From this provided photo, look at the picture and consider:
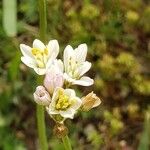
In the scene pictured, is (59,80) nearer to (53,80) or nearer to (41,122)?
(53,80)

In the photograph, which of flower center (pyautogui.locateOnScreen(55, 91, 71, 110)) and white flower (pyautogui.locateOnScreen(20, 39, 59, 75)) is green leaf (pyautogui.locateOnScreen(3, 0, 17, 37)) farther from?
flower center (pyautogui.locateOnScreen(55, 91, 71, 110))

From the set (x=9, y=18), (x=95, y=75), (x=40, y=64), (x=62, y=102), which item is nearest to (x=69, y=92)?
(x=62, y=102)

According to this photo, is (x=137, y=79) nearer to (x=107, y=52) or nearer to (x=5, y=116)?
(x=107, y=52)

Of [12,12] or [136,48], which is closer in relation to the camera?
[12,12]

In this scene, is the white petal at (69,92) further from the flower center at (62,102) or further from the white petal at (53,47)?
the white petal at (53,47)

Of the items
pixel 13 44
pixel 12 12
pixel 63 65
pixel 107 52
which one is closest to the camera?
pixel 63 65

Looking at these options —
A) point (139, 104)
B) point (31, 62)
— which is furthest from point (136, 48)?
point (31, 62)

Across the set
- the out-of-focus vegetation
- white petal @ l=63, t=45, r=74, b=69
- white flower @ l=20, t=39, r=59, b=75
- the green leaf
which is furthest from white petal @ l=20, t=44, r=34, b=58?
the out-of-focus vegetation
